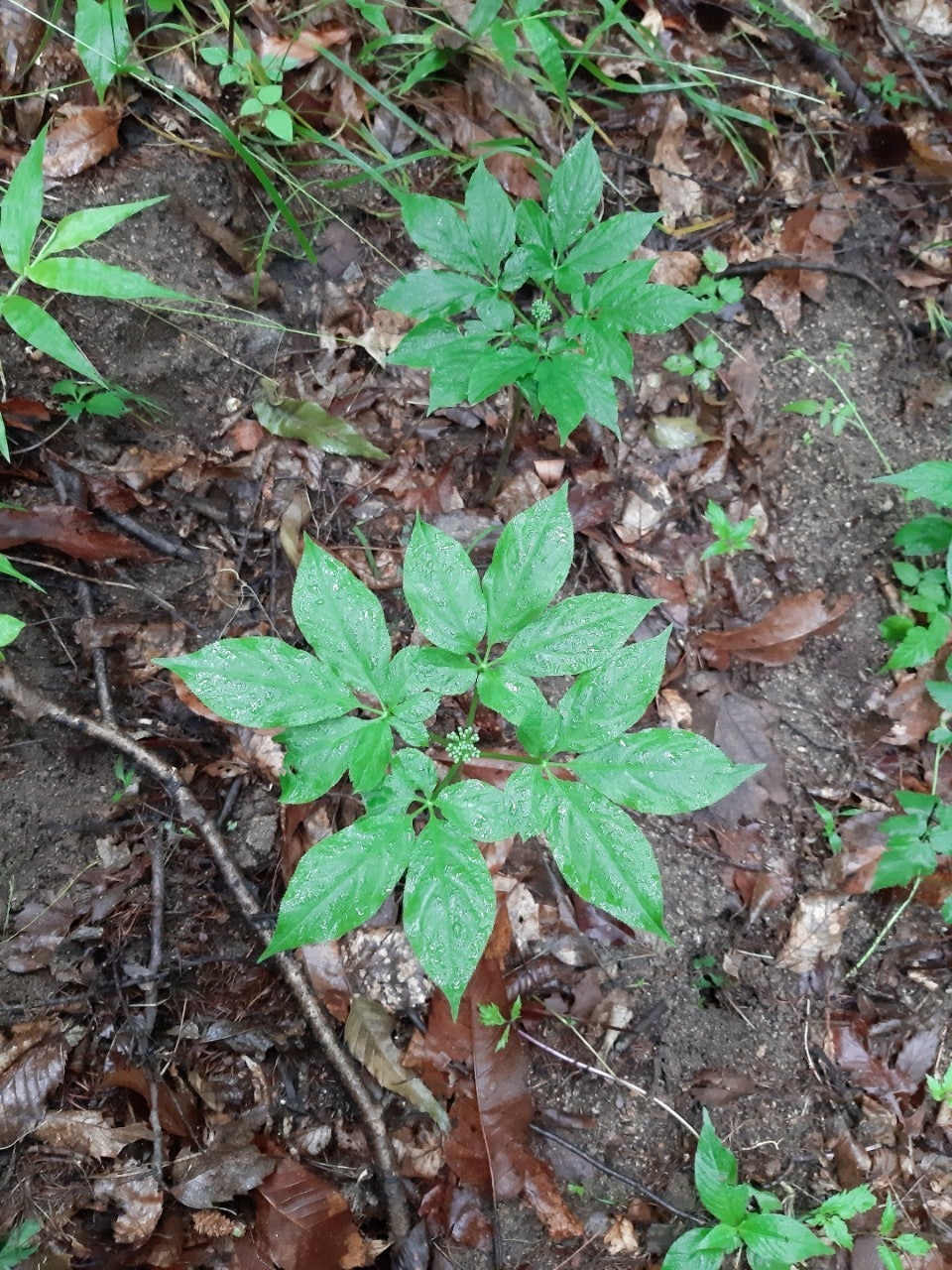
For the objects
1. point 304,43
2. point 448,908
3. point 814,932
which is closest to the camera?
point 448,908

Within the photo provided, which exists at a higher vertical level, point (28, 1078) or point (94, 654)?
point (94, 654)

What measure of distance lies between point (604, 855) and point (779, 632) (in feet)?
4.61

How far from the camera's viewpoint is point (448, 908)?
121 centimetres

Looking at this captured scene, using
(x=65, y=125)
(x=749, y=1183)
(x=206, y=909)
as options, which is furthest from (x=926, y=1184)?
(x=65, y=125)

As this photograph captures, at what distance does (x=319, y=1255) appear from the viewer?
157cm

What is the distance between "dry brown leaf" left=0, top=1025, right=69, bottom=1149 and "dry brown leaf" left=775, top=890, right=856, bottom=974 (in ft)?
5.82

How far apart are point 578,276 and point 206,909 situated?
1.68 meters

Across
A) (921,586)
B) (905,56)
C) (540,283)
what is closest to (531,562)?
(540,283)

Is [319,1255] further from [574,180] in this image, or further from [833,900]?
[574,180]

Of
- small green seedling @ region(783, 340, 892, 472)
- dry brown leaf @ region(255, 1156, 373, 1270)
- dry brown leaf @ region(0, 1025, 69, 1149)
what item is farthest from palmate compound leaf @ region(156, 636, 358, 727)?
small green seedling @ region(783, 340, 892, 472)

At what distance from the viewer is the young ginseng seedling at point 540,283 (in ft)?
5.43

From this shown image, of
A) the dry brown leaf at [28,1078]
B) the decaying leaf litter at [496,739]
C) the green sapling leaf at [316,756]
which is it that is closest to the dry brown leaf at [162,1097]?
the decaying leaf litter at [496,739]

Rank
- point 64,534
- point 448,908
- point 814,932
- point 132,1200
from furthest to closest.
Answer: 1. point 814,932
2. point 64,534
3. point 132,1200
4. point 448,908

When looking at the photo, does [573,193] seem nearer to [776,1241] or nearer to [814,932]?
[814,932]
